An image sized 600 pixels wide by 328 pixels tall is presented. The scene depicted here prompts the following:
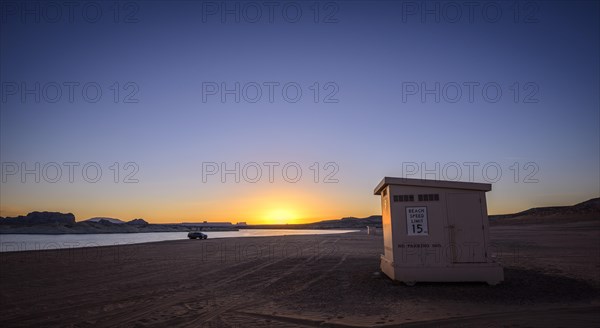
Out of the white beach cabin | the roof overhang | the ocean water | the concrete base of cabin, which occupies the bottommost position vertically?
the ocean water

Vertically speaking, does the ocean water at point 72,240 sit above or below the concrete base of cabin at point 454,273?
below

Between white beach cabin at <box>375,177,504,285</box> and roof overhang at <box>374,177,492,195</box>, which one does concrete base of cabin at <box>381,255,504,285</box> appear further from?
roof overhang at <box>374,177,492,195</box>

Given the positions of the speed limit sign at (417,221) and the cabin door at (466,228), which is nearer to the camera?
the cabin door at (466,228)

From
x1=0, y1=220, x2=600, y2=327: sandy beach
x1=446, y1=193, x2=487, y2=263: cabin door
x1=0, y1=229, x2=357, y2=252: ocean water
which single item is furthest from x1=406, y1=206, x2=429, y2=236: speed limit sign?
x1=0, y1=229, x2=357, y2=252: ocean water

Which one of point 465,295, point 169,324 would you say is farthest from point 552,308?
point 169,324

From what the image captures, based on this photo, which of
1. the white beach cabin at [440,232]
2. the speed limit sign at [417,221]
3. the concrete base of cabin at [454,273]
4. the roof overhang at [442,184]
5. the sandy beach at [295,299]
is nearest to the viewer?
the sandy beach at [295,299]

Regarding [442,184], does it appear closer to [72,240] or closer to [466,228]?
[466,228]

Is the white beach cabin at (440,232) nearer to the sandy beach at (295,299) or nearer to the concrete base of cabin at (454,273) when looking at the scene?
the concrete base of cabin at (454,273)


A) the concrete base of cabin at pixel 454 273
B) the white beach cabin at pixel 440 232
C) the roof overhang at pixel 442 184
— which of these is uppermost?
the roof overhang at pixel 442 184

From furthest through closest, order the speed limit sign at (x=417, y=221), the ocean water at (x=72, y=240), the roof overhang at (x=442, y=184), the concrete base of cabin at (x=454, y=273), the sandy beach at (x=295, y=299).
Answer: the ocean water at (x=72, y=240) → the speed limit sign at (x=417, y=221) → the roof overhang at (x=442, y=184) → the concrete base of cabin at (x=454, y=273) → the sandy beach at (x=295, y=299)

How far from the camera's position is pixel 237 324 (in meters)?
8.55

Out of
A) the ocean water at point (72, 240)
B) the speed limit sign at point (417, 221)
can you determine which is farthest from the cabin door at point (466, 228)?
the ocean water at point (72, 240)

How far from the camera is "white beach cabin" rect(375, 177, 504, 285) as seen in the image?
41.8 feet

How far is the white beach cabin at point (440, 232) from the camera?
12727mm
